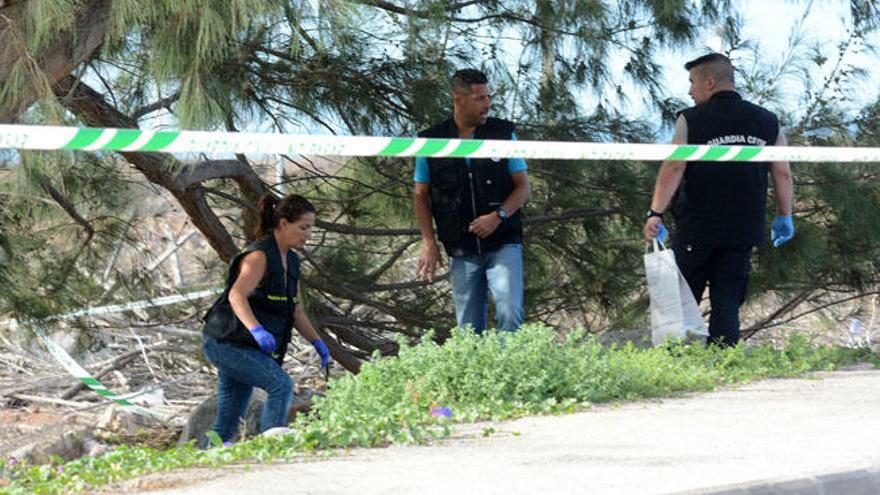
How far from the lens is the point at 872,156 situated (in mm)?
7531

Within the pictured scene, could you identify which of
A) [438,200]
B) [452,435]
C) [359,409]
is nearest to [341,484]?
[452,435]

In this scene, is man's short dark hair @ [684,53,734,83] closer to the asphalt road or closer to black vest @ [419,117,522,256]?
black vest @ [419,117,522,256]

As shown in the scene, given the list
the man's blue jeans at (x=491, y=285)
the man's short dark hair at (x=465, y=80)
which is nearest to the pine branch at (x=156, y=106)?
the man's short dark hair at (x=465, y=80)

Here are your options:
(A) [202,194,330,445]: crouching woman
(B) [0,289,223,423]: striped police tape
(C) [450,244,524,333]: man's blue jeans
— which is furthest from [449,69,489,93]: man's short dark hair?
(B) [0,289,223,423]: striped police tape

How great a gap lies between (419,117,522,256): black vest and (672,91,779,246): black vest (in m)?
0.97

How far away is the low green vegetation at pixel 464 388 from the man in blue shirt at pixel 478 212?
582mm

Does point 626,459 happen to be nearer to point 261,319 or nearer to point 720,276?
point 261,319

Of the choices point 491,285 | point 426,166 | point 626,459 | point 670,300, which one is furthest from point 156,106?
point 626,459

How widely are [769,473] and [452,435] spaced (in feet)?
4.30

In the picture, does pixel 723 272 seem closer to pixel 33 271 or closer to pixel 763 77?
pixel 763 77

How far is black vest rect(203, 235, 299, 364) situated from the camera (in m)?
6.70

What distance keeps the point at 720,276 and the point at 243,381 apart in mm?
2594

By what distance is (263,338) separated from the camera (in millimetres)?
6559

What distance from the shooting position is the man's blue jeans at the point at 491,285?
23.6ft
